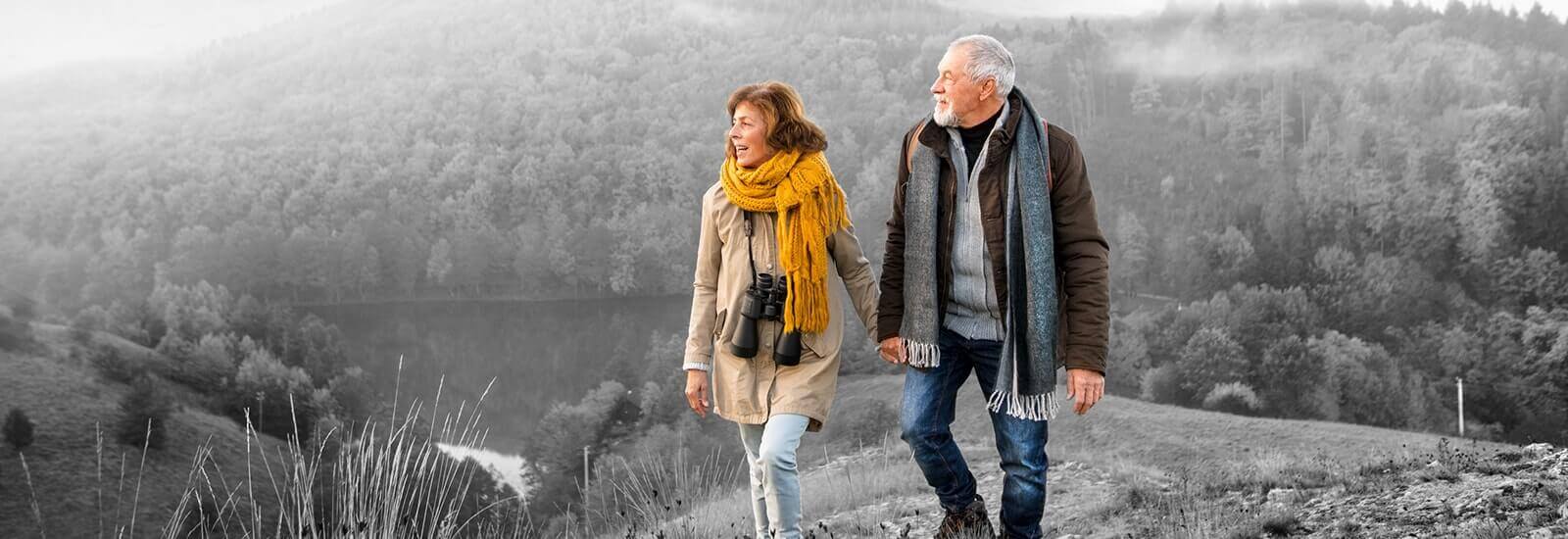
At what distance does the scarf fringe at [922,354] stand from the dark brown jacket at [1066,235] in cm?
25

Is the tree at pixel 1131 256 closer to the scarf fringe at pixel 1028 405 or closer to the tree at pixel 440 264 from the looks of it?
the tree at pixel 440 264

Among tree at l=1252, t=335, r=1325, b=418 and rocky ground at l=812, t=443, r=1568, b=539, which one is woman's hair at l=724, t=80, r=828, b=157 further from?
tree at l=1252, t=335, r=1325, b=418

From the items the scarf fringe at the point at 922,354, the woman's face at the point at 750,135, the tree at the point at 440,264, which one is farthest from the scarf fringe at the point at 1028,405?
the tree at the point at 440,264

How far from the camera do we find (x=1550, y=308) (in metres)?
34.5

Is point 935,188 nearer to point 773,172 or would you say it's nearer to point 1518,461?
point 773,172

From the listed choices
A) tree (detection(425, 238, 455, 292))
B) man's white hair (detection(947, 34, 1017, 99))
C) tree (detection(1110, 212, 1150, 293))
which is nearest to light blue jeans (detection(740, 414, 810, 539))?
man's white hair (detection(947, 34, 1017, 99))

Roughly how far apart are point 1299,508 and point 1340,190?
4058 cm

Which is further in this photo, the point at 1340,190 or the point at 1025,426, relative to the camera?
the point at 1340,190

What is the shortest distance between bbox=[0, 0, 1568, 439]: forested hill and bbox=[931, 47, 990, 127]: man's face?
3310 cm

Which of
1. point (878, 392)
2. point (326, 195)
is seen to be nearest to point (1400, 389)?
point (878, 392)

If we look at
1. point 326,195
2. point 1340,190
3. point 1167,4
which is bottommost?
point 1340,190

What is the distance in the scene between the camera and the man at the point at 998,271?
2.92 metres

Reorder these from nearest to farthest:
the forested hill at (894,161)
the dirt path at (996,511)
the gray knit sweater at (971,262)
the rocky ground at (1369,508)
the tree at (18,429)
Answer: the gray knit sweater at (971,262) → the rocky ground at (1369,508) → the dirt path at (996,511) → the tree at (18,429) → the forested hill at (894,161)

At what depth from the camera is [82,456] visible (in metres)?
24.6
